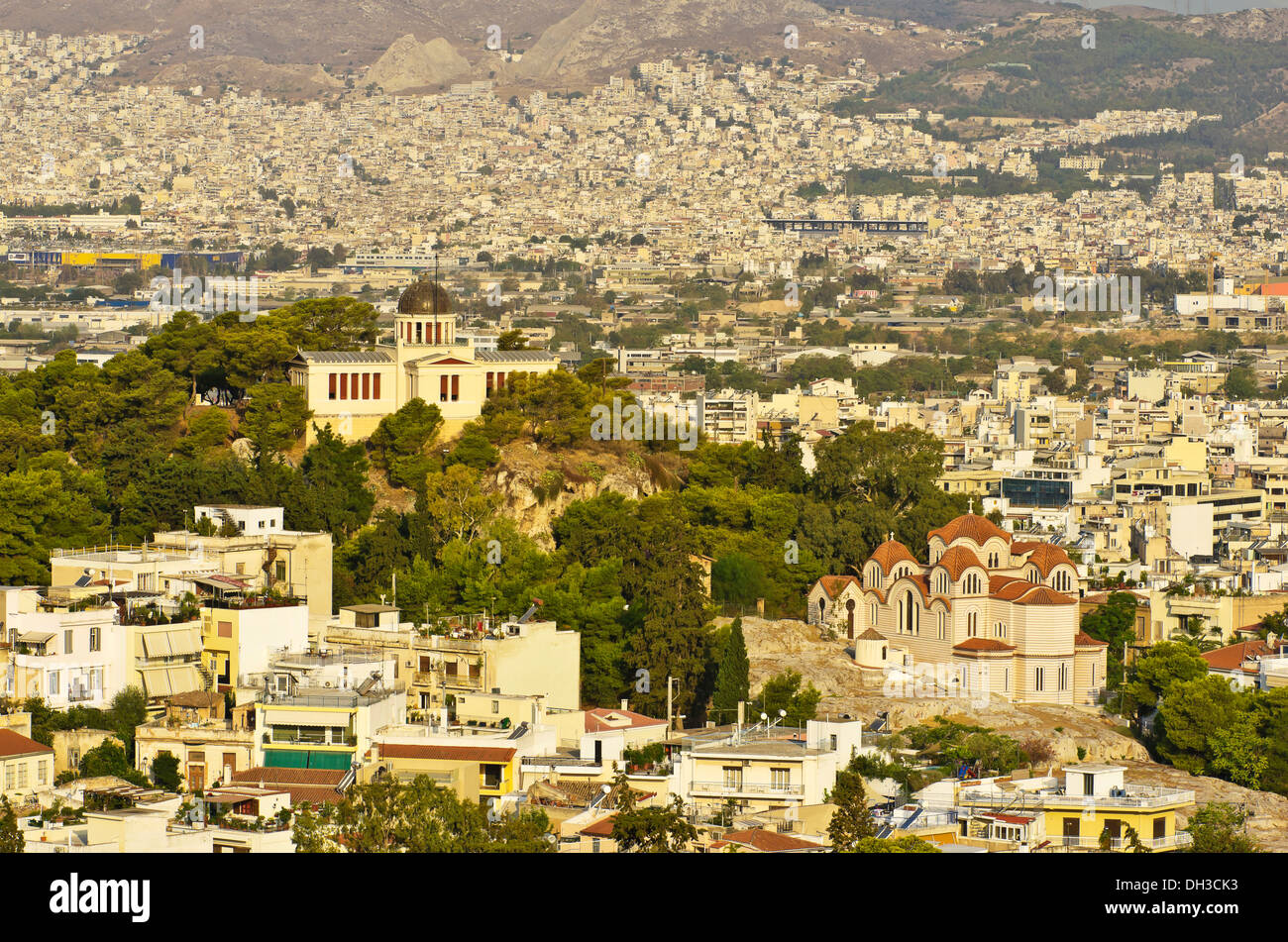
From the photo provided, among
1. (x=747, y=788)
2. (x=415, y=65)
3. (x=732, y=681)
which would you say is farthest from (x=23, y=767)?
(x=415, y=65)

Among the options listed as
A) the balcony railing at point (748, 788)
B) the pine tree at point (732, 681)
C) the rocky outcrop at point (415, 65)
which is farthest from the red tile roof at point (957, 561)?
the rocky outcrop at point (415, 65)

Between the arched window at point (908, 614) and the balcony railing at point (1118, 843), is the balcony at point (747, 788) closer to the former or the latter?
the balcony railing at point (1118, 843)

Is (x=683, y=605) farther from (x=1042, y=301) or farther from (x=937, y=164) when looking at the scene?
(x=937, y=164)

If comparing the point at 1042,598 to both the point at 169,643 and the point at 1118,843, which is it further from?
the point at 169,643
